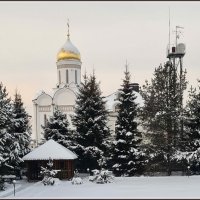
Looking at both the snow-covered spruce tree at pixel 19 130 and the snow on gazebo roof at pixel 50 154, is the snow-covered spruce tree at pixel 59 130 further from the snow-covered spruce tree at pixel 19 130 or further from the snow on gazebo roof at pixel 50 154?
the snow on gazebo roof at pixel 50 154

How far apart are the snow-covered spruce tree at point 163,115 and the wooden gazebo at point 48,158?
6.12 metres

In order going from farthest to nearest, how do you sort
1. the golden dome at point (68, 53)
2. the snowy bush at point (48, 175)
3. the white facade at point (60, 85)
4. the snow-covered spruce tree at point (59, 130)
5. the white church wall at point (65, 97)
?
the golden dome at point (68, 53)
the white facade at point (60, 85)
the white church wall at point (65, 97)
the snow-covered spruce tree at point (59, 130)
the snowy bush at point (48, 175)

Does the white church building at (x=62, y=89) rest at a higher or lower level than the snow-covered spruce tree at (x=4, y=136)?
higher

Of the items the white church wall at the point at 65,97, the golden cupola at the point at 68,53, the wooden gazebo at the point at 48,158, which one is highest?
the golden cupola at the point at 68,53

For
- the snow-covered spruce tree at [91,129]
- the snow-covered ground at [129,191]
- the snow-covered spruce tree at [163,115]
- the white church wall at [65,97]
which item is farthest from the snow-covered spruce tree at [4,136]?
the white church wall at [65,97]

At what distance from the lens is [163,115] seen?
2819 cm

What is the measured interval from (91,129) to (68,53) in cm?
2017

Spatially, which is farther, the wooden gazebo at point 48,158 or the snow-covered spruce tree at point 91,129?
the snow-covered spruce tree at point 91,129

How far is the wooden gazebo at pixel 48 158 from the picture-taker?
2822 centimetres

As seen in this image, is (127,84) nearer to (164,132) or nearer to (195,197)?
(164,132)

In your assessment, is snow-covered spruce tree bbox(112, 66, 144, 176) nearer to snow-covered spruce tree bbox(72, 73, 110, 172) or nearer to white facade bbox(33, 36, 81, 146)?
snow-covered spruce tree bbox(72, 73, 110, 172)

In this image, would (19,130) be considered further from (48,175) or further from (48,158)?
(48,175)

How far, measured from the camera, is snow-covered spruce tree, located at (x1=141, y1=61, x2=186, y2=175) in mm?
28297

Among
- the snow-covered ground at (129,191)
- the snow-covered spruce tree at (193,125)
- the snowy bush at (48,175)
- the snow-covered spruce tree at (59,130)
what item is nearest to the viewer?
the snow-covered ground at (129,191)
